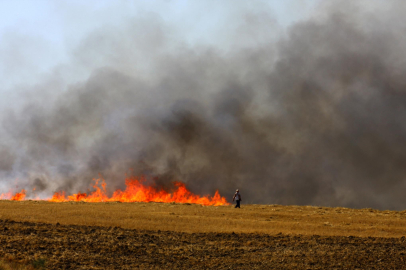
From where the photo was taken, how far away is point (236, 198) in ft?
126

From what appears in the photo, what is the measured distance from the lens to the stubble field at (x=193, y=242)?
611 inches

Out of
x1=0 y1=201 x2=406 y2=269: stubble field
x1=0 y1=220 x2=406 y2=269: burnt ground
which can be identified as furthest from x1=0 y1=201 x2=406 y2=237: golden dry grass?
x1=0 y1=220 x2=406 y2=269: burnt ground

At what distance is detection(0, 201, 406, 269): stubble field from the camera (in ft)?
51.0

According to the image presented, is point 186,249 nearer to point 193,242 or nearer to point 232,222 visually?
point 193,242

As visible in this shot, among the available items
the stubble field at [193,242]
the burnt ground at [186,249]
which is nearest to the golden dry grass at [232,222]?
the stubble field at [193,242]

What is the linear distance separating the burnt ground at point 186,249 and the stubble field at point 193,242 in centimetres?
3

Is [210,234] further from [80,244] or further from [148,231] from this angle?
[80,244]

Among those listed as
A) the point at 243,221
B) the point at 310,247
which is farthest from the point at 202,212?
the point at 310,247

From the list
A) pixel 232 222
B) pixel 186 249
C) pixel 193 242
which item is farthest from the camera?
pixel 232 222

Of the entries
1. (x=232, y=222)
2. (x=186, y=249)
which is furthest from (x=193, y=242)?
(x=232, y=222)

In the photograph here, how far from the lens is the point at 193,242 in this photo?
19.3m

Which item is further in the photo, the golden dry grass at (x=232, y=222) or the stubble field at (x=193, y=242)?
the golden dry grass at (x=232, y=222)

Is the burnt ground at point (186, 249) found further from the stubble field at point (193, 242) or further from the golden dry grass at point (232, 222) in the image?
the golden dry grass at point (232, 222)

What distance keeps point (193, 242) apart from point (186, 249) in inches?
65.6
